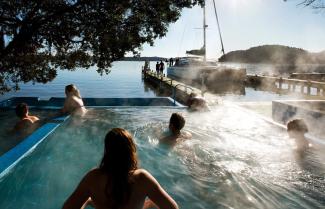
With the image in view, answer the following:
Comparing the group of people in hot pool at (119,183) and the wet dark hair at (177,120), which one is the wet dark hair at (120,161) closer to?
the group of people in hot pool at (119,183)

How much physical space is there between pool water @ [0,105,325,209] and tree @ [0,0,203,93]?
2.08 meters

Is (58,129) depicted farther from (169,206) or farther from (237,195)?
(169,206)

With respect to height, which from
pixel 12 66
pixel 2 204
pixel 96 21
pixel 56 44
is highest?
pixel 96 21

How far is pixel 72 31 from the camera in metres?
9.27

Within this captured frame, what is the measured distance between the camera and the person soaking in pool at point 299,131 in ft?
22.9

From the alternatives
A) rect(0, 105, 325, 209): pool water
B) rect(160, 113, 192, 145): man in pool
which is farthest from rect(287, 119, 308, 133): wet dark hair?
rect(160, 113, 192, 145): man in pool

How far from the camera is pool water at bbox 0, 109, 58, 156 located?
340 inches

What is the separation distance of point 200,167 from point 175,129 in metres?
1.38

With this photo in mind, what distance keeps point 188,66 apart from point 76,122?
108ft

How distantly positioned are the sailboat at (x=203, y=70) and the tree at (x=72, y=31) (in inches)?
843

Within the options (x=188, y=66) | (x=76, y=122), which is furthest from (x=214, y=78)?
A: (x=76, y=122)

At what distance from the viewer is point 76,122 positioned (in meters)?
10.5

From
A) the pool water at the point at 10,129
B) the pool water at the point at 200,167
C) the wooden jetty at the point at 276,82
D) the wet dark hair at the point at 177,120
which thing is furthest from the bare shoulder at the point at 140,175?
the wooden jetty at the point at 276,82

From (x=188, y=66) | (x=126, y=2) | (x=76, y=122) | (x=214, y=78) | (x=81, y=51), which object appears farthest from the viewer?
(x=188, y=66)
